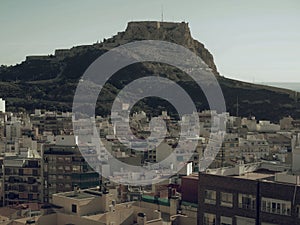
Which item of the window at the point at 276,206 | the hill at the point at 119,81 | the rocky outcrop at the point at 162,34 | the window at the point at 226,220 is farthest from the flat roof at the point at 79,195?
the rocky outcrop at the point at 162,34

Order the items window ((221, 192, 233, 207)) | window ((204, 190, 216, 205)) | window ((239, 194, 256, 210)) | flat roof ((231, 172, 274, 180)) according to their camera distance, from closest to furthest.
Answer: window ((239, 194, 256, 210)) < window ((221, 192, 233, 207)) < window ((204, 190, 216, 205)) < flat roof ((231, 172, 274, 180))

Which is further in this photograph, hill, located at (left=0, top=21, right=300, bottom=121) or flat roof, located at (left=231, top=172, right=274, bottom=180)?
hill, located at (left=0, top=21, right=300, bottom=121)

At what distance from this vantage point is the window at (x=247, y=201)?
1198 cm

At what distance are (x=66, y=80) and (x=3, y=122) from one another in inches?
1025

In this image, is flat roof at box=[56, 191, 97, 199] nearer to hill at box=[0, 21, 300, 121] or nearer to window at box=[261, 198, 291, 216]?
window at box=[261, 198, 291, 216]

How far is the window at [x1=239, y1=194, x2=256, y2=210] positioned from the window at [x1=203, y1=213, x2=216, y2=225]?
0.83 m

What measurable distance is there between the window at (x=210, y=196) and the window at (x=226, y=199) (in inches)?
8.5

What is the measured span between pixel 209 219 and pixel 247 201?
1161mm

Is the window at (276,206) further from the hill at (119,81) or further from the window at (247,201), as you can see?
the hill at (119,81)

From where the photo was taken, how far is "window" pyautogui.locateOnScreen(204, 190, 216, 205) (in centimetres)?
1269

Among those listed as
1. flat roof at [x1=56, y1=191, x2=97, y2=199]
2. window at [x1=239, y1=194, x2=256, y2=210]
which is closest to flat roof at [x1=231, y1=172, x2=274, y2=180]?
window at [x1=239, y1=194, x2=256, y2=210]

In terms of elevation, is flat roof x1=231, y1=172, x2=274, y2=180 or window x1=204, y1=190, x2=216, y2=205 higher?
flat roof x1=231, y1=172, x2=274, y2=180

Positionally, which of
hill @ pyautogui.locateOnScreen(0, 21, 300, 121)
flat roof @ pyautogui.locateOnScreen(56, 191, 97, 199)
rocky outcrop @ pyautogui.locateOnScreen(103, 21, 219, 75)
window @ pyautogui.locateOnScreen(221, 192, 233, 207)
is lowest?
flat roof @ pyautogui.locateOnScreen(56, 191, 97, 199)

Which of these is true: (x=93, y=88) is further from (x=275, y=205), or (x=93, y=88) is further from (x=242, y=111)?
(x=275, y=205)
